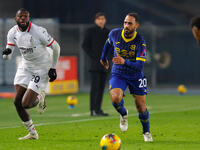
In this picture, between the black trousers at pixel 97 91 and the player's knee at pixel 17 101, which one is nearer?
the player's knee at pixel 17 101

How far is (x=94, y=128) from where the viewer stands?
40.7ft

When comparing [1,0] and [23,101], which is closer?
[23,101]

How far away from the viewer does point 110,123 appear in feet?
43.8

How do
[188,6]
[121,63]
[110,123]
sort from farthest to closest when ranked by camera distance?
[188,6] < [110,123] < [121,63]

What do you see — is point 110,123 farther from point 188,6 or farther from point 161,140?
point 188,6

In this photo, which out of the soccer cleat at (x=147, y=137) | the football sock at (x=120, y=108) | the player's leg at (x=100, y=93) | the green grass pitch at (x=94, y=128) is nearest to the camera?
the green grass pitch at (x=94, y=128)

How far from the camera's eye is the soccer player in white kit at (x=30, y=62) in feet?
34.4

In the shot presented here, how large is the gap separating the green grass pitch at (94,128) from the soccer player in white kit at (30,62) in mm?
634

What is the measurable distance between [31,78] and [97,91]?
175 inches

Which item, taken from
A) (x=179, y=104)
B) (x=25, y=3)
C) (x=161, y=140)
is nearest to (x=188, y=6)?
(x=25, y=3)

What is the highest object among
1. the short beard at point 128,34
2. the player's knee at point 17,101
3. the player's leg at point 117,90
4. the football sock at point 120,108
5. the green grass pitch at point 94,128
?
the short beard at point 128,34

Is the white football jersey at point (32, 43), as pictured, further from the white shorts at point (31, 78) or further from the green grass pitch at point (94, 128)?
the green grass pitch at point (94, 128)

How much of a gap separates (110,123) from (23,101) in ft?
11.2

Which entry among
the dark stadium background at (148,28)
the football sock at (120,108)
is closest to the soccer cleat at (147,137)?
the football sock at (120,108)
